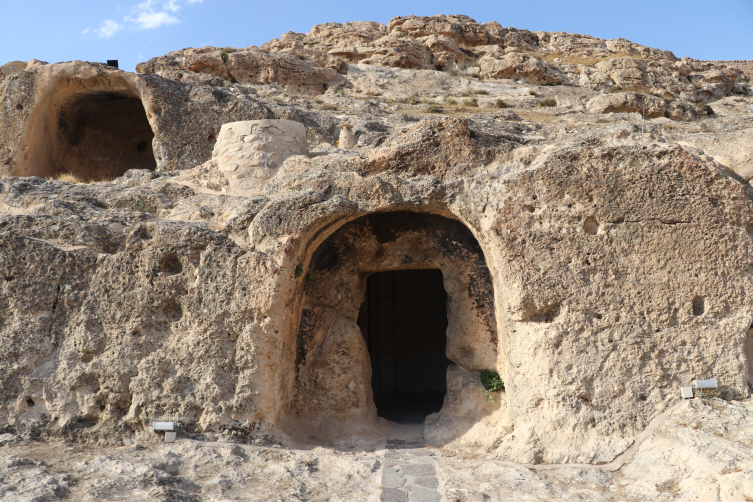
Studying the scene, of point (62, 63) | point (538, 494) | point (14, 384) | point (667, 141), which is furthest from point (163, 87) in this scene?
point (538, 494)

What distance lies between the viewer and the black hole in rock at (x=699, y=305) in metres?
5.35

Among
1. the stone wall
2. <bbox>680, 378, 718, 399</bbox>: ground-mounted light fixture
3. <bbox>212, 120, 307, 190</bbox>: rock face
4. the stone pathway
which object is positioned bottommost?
the stone pathway

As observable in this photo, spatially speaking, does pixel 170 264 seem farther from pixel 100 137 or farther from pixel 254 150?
pixel 100 137

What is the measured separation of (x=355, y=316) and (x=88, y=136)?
876 centimetres

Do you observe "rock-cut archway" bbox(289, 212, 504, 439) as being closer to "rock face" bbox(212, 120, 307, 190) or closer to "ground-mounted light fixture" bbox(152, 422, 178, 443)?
"rock face" bbox(212, 120, 307, 190)

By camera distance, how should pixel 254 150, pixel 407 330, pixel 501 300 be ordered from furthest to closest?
pixel 407 330 < pixel 254 150 < pixel 501 300

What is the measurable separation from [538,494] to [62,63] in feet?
37.3

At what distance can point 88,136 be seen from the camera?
12258 mm

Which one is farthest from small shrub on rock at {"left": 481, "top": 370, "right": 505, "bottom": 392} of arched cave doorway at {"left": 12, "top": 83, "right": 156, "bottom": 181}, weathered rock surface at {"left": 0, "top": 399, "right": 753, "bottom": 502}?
arched cave doorway at {"left": 12, "top": 83, "right": 156, "bottom": 181}

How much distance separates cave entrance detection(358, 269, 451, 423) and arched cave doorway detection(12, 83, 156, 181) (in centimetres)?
646

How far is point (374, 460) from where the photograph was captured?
5.44 meters

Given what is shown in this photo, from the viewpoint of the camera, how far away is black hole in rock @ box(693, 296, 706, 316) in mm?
5352

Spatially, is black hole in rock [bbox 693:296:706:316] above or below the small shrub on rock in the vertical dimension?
above

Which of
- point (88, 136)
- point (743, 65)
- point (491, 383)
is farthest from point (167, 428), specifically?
point (743, 65)
